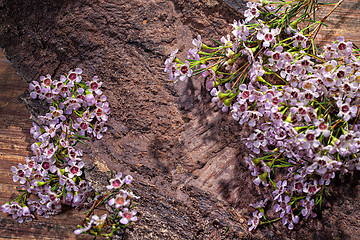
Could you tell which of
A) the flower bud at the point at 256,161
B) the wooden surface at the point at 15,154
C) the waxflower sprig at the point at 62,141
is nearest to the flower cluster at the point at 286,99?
the flower bud at the point at 256,161

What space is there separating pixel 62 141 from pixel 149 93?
0.45 meters

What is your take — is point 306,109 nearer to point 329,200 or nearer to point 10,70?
point 329,200

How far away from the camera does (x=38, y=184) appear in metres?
1.35

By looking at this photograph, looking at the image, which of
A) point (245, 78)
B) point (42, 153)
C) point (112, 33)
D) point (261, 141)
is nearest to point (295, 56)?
Result: point (245, 78)

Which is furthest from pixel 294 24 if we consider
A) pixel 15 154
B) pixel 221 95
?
pixel 15 154

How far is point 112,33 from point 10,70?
68cm

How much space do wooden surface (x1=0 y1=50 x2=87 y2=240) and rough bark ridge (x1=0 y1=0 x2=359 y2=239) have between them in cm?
28

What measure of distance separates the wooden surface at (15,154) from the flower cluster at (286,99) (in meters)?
0.84

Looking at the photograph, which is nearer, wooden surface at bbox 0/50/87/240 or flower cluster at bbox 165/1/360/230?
flower cluster at bbox 165/1/360/230

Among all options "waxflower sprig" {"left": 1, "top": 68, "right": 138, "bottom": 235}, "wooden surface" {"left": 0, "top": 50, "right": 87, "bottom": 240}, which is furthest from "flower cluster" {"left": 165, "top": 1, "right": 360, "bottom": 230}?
"wooden surface" {"left": 0, "top": 50, "right": 87, "bottom": 240}

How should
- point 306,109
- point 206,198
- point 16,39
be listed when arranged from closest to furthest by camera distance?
point 306,109
point 206,198
point 16,39

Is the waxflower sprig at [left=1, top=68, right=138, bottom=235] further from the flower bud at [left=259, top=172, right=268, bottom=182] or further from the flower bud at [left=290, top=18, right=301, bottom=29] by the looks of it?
the flower bud at [left=290, top=18, right=301, bottom=29]

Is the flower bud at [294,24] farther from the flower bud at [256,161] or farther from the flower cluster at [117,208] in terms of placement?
the flower cluster at [117,208]

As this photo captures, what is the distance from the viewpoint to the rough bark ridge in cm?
128
